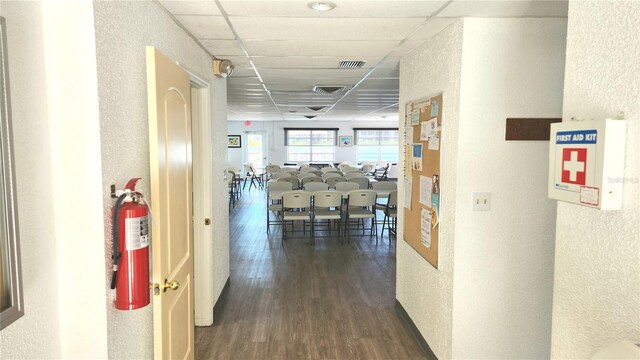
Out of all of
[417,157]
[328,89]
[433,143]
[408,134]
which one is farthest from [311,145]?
[433,143]

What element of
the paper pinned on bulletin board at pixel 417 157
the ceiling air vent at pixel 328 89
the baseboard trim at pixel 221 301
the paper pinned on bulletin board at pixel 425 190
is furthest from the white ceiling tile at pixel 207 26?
the ceiling air vent at pixel 328 89

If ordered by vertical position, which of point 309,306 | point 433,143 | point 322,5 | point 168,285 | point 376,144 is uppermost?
point 322,5

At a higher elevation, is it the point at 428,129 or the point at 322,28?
the point at 322,28

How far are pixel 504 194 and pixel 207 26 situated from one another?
80.2 inches

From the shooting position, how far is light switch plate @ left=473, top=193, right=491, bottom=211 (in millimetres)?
2338

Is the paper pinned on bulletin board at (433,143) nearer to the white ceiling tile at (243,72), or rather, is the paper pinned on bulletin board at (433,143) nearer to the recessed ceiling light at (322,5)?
the recessed ceiling light at (322,5)

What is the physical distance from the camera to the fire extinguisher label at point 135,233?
147cm

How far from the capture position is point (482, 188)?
7.67ft

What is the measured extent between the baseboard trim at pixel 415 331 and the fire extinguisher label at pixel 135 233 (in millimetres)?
A: 2085

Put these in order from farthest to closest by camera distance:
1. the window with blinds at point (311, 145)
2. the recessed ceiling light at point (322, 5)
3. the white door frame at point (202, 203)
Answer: the window with blinds at point (311, 145) → the white door frame at point (202, 203) → the recessed ceiling light at point (322, 5)

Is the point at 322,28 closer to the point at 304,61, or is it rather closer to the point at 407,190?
the point at 304,61

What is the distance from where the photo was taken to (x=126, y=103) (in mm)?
1631

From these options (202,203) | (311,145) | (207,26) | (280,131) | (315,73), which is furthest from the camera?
(311,145)

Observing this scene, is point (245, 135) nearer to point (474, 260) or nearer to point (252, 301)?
point (252, 301)
